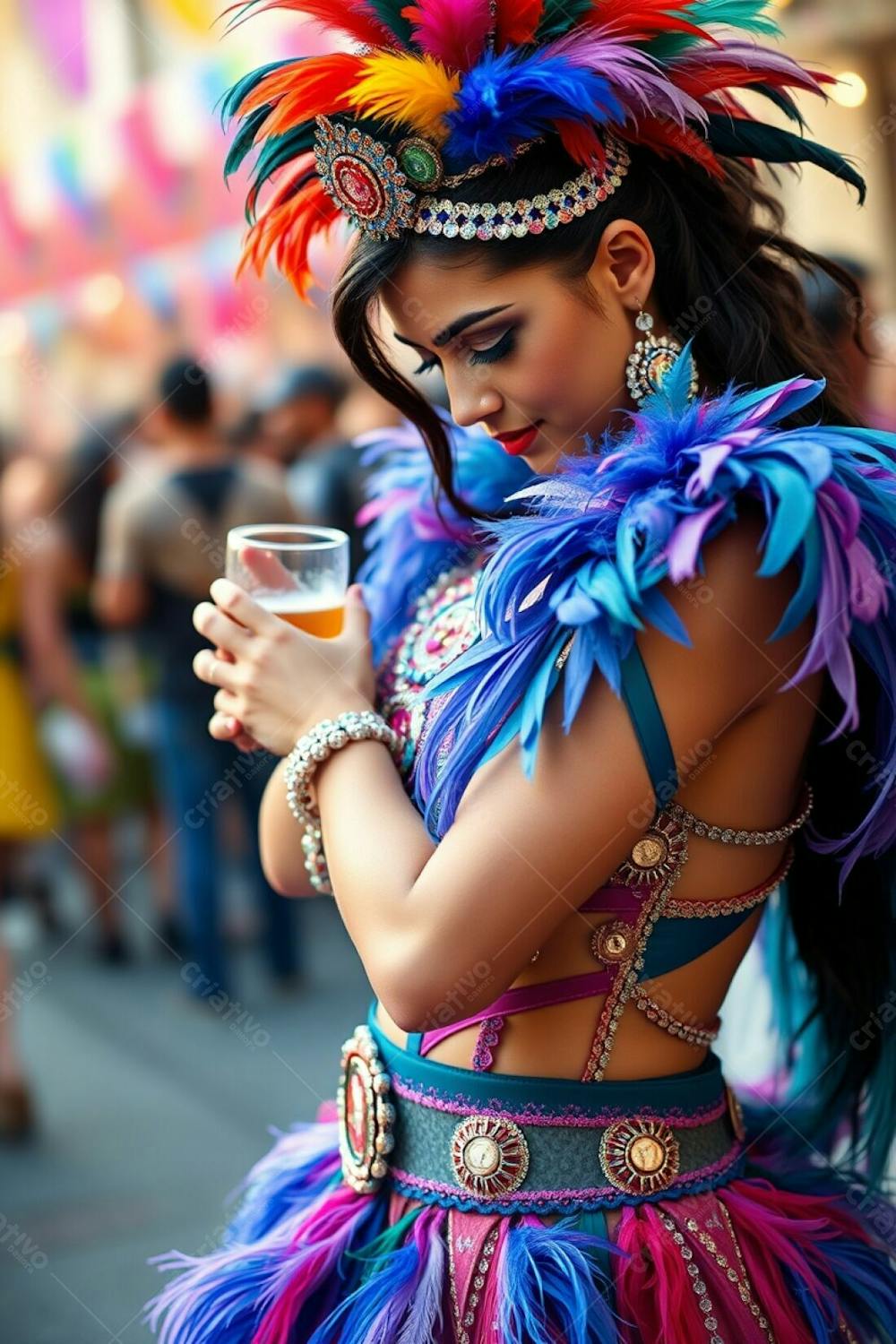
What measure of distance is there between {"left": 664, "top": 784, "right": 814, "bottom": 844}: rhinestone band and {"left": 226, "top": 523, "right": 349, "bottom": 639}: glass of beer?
51 centimetres

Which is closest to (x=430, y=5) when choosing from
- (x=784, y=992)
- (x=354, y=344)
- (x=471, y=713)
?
(x=354, y=344)

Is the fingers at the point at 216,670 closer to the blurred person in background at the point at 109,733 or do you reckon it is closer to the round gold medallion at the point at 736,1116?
the round gold medallion at the point at 736,1116

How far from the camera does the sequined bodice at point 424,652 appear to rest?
160 centimetres

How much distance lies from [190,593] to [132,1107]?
1595 mm

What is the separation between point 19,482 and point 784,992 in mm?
3963

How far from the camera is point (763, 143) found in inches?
64.5

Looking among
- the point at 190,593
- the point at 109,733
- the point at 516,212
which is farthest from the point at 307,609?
the point at 109,733

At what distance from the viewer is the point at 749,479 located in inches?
51.5

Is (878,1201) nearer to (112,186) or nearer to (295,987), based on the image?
(295,987)

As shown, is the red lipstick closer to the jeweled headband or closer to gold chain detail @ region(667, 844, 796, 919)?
the jeweled headband

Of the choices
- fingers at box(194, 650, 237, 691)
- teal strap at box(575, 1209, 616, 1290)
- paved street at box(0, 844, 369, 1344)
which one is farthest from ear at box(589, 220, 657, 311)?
paved street at box(0, 844, 369, 1344)

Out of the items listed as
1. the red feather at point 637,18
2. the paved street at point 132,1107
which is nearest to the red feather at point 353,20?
the red feather at point 637,18

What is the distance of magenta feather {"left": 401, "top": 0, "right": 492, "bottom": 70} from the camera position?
1459 millimetres

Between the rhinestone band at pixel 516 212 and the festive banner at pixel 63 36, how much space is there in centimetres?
1310
